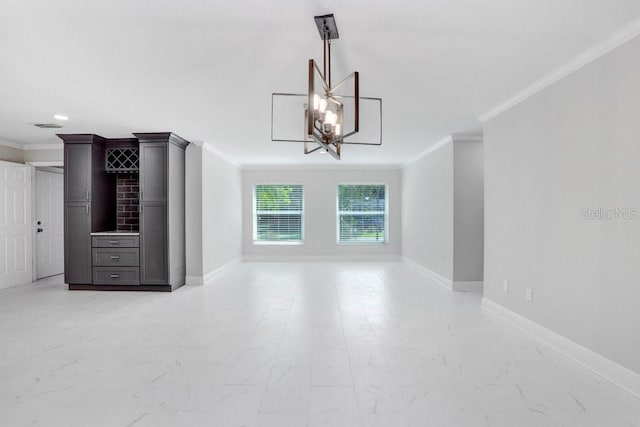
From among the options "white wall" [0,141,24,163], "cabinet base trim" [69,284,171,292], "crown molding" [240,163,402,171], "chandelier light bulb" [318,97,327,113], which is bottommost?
"cabinet base trim" [69,284,171,292]

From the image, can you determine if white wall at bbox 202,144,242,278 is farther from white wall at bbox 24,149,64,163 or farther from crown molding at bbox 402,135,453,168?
crown molding at bbox 402,135,453,168

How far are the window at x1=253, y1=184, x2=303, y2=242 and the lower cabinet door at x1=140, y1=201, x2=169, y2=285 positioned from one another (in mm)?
3329

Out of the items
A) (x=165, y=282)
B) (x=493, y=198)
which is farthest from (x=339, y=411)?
(x=165, y=282)

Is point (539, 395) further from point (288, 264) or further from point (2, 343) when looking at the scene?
point (288, 264)

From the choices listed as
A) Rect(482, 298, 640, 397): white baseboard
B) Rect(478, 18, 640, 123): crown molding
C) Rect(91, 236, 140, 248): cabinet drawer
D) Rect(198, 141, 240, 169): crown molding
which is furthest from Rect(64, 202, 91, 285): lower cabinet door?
Rect(478, 18, 640, 123): crown molding

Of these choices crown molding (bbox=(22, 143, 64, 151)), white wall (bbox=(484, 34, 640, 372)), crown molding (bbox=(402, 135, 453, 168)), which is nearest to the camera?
white wall (bbox=(484, 34, 640, 372))

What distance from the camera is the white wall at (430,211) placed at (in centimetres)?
521

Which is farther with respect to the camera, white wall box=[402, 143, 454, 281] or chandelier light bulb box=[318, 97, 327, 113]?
white wall box=[402, 143, 454, 281]

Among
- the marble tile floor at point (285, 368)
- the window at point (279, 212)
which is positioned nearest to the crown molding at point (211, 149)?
the window at point (279, 212)

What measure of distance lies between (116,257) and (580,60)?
19.7 ft

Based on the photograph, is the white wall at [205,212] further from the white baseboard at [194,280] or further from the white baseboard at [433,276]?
the white baseboard at [433,276]

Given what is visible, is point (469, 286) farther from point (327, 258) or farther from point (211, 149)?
point (211, 149)

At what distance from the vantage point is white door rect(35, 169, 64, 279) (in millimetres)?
5867

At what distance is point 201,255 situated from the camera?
17.9 feet
